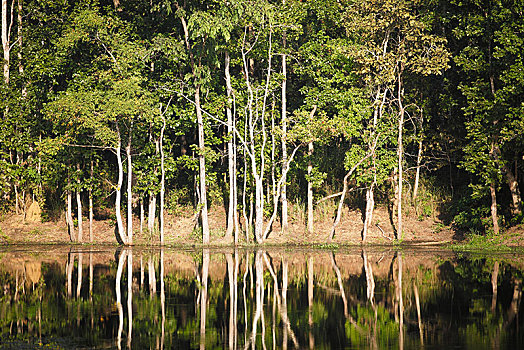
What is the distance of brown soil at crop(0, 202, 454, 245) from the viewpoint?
1196 inches

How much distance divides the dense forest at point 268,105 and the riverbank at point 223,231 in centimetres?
58

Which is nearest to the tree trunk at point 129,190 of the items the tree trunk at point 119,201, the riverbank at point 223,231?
the tree trunk at point 119,201

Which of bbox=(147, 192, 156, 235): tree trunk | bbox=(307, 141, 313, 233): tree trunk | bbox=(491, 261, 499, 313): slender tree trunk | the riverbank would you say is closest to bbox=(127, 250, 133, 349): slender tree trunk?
bbox=(147, 192, 156, 235): tree trunk

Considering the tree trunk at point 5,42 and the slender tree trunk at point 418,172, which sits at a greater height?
the tree trunk at point 5,42

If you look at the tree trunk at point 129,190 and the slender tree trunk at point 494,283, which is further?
the tree trunk at point 129,190

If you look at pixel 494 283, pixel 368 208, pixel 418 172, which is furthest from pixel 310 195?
pixel 494 283

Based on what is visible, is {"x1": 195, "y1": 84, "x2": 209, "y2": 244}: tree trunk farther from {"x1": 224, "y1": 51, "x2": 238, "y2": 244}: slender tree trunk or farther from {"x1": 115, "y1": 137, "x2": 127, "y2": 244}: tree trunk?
{"x1": 115, "y1": 137, "x2": 127, "y2": 244}: tree trunk

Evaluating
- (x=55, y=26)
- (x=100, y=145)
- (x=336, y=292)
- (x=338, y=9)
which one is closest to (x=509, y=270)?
(x=336, y=292)

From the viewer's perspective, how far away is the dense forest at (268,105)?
2833cm

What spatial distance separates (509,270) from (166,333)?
A: 12921mm

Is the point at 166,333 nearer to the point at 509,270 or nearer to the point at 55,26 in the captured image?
the point at 509,270

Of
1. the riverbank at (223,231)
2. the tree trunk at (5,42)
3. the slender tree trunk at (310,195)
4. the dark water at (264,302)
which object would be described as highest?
the tree trunk at (5,42)

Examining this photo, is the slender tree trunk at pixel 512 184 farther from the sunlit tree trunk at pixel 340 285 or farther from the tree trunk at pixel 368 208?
the sunlit tree trunk at pixel 340 285

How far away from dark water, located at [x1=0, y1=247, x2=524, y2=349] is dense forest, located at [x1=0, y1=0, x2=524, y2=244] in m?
5.98
